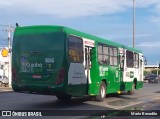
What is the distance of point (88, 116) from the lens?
14141 millimetres

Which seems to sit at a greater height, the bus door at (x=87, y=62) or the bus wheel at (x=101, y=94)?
the bus door at (x=87, y=62)

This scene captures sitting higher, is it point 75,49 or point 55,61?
point 75,49

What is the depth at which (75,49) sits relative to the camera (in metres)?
17.1

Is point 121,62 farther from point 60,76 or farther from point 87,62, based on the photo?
point 60,76

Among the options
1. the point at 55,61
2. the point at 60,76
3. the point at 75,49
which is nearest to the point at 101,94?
the point at 75,49

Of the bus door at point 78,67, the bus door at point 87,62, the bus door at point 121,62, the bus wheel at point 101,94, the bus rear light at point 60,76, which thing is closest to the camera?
the bus rear light at point 60,76

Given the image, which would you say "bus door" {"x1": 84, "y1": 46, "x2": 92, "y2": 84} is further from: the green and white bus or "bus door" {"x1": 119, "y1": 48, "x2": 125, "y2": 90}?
"bus door" {"x1": 119, "y1": 48, "x2": 125, "y2": 90}

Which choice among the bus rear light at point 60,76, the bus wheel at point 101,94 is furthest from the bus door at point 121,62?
the bus rear light at point 60,76

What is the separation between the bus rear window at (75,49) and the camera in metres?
16.8

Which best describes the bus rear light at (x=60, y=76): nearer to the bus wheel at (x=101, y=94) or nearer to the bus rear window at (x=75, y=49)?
the bus rear window at (x=75, y=49)

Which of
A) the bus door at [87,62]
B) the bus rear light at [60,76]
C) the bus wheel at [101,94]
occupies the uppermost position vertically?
the bus door at [87,62]

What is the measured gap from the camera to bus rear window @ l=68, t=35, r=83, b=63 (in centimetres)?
1677

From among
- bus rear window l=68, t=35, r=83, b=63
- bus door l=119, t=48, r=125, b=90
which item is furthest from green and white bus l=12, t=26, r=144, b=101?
bus door l=119, t=48, r=125, b=90

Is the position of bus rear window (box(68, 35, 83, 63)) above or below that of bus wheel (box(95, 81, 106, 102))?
above
